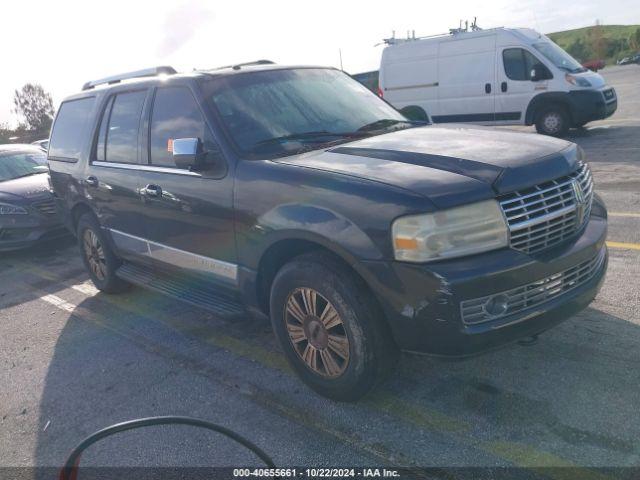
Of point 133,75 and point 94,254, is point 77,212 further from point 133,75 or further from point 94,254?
point 133,75

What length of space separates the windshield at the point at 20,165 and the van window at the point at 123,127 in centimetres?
437

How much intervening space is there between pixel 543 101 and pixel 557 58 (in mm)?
993

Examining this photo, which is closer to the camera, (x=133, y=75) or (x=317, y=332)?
(x=317, y=332)

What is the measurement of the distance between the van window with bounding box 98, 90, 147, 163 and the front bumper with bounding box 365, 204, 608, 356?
265 centimetres

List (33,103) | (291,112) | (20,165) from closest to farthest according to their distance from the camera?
(291,112) < (20,165) < (33,103)

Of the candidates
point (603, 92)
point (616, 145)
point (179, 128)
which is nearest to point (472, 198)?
point (179, 128)

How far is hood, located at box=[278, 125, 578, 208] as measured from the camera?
9.09 feet

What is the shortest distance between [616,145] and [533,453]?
956cm

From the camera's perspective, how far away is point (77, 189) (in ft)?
18.0

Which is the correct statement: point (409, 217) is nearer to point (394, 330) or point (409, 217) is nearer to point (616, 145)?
point (394, 330)

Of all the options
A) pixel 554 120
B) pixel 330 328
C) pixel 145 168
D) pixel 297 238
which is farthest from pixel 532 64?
pixel 330 328

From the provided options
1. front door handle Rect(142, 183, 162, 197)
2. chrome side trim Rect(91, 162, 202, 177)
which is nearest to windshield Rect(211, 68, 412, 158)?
chrome side trim Rect(91, 162, 202, 177)

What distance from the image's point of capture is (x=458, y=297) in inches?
104

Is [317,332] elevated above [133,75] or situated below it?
below
